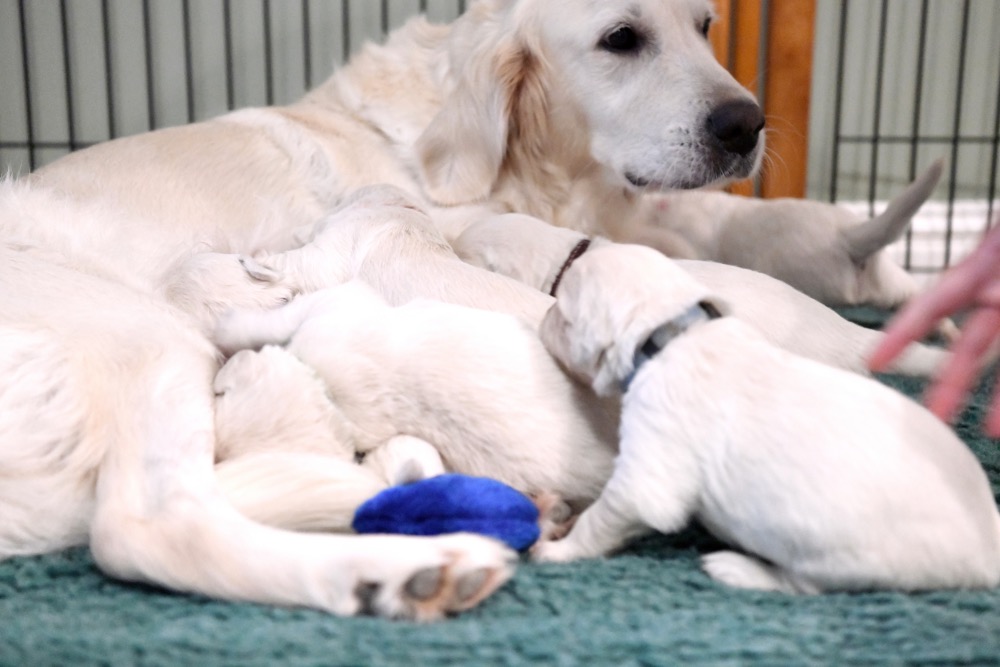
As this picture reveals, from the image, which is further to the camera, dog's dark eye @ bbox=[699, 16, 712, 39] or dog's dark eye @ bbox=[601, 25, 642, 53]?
dog's dark eye @ bbox=[699, 16, 712, 39]

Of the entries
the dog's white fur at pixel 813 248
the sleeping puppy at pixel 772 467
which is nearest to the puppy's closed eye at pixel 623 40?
the dog's white fur at pixel 813 248

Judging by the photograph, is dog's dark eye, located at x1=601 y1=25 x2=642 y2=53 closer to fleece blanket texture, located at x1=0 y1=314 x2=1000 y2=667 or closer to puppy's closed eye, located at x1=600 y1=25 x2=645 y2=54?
puppy's closed eye, located at x1=600 y1=25 x2=645 y2=54

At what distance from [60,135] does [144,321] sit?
1.82 metres

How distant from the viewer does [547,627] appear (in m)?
0.71

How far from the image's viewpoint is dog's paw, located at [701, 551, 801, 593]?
32.3 inches

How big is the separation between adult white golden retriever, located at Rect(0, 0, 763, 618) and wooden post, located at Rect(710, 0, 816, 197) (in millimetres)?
611

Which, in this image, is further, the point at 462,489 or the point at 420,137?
the point at 420,137

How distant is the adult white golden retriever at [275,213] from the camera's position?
0.77 m

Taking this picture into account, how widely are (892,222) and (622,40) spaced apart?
0.60 metres

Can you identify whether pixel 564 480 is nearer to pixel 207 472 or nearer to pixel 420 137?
pixel 207 472

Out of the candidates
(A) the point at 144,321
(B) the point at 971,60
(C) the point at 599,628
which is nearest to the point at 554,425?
(C) the point at 599,628

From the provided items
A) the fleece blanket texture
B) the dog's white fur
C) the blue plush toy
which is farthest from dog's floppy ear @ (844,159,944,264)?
the blue plush toy

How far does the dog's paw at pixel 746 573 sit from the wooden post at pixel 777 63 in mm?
1592

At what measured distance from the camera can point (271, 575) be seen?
2.47ft
